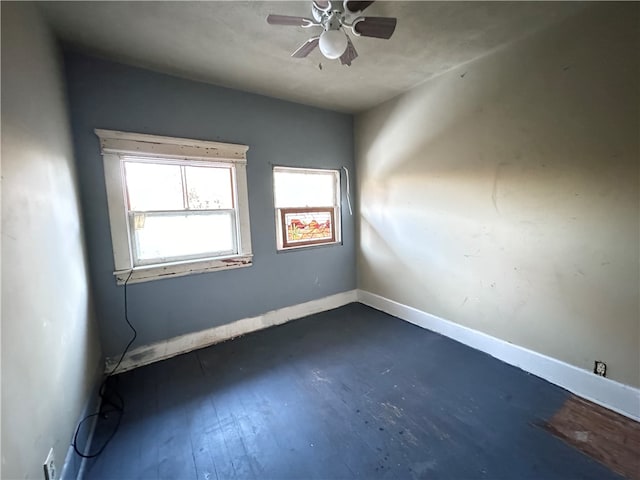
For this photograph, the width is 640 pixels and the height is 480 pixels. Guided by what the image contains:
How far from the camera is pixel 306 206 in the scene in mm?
3443

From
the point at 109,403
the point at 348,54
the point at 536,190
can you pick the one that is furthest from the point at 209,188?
the point at 536,190

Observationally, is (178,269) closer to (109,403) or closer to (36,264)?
(109,403)

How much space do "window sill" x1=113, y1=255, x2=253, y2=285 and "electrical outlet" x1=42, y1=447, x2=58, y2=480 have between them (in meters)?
1.40

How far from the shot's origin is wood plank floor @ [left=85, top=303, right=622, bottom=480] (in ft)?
4.74

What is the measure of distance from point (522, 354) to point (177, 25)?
3608mm

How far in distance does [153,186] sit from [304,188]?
1650 mm

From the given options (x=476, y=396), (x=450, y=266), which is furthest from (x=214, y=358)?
(x=450, y=266)

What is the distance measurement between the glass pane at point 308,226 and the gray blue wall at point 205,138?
0.16 meters

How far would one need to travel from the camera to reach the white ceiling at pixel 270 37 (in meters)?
1.68

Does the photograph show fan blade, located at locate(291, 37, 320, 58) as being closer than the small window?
Yes

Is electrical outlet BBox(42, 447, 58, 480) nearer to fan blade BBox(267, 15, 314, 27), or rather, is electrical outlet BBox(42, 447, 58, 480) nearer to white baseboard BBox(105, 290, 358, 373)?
white baseboard BBox(105, 290, 358, 373)

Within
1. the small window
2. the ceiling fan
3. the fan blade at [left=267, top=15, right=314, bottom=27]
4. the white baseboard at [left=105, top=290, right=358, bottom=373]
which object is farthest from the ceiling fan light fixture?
the white baseboard at [left=105, top=290, right=358, bottom=373]

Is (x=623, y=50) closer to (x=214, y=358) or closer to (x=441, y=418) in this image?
(x=441, y=418)

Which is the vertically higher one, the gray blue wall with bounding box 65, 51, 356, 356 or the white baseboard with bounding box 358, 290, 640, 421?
the gray blue wall with bounding box 65, 51, 356, 356
